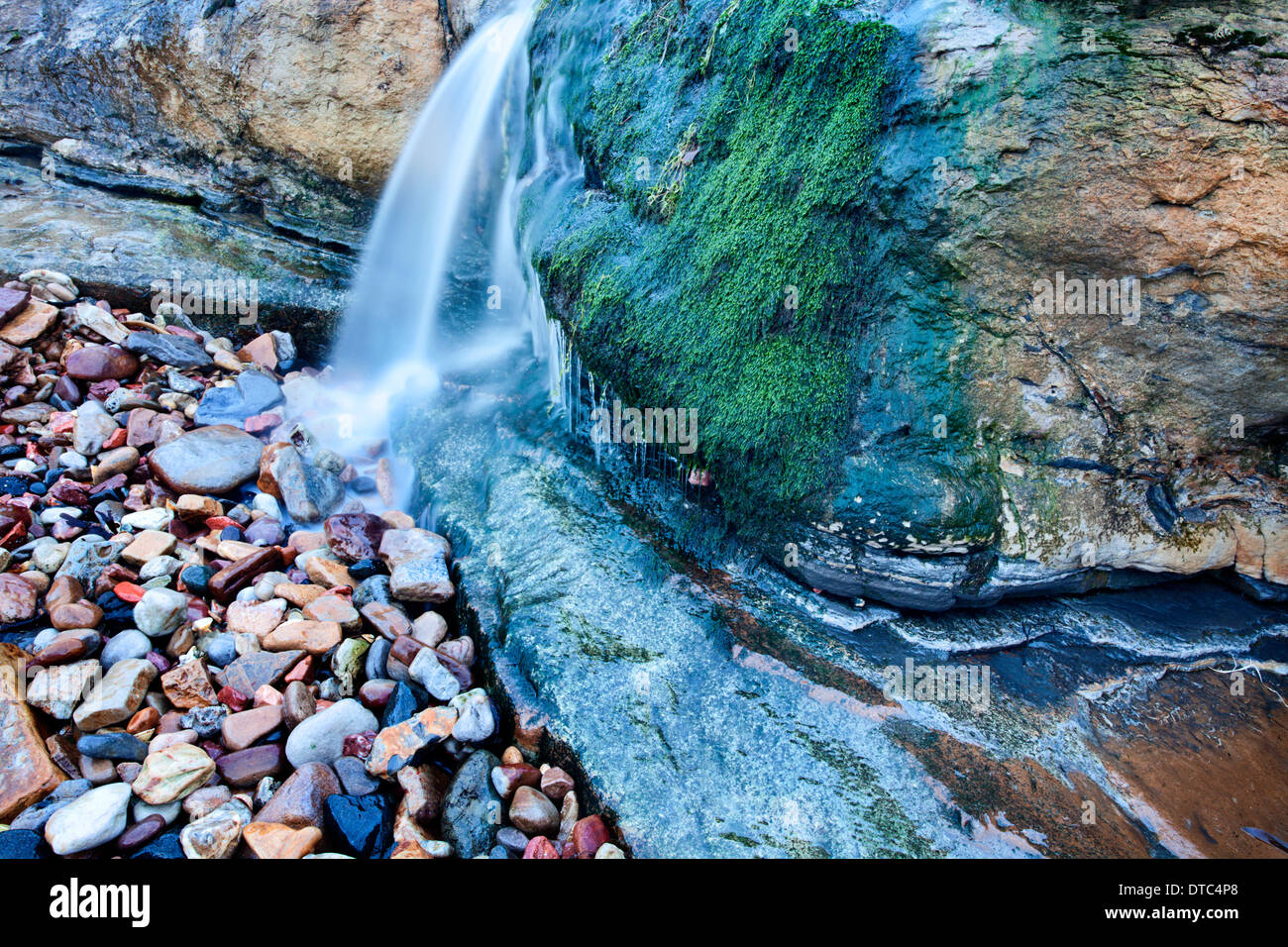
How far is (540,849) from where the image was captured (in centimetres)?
265

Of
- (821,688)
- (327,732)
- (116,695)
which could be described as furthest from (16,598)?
(821,688)

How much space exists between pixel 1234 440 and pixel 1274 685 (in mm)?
1245

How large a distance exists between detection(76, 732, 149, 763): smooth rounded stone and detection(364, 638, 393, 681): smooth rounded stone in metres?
0.95

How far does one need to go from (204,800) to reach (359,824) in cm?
67

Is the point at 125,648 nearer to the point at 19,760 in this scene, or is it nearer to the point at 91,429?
the point at 19,760

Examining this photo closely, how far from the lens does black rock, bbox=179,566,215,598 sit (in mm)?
3783

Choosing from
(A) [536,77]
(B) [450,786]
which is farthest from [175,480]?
(A) [536,77]

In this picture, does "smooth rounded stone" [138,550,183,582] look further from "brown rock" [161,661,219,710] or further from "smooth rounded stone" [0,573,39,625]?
"brown rock" [161,661,219,710]

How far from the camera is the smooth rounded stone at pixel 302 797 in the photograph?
2.74m

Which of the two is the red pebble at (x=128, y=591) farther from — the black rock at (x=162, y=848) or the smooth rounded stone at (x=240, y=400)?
the smooth rounded stone at (x=240, y=400)

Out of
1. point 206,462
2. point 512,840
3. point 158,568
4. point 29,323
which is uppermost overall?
point 29,323

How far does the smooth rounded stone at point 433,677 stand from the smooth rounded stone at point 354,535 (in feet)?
3.46

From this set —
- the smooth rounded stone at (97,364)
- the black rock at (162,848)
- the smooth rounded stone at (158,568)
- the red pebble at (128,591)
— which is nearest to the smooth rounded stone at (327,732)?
the black rock at (162,848)
